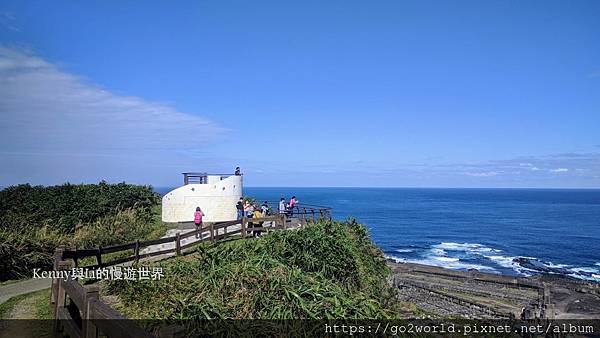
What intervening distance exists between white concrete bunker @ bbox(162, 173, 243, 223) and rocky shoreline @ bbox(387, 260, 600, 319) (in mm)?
12318

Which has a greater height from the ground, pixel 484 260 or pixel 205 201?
pixel 205 201

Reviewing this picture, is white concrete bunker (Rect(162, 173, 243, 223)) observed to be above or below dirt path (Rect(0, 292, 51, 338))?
above

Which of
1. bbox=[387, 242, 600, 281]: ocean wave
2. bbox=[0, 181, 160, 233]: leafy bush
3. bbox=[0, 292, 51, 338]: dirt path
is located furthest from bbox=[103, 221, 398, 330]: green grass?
bbox=[387, 242, 600, 281]: ocean wave

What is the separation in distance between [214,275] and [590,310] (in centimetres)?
2854

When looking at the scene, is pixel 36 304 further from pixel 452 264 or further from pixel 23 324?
pixel 452 264

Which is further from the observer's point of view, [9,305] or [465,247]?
[465,247]

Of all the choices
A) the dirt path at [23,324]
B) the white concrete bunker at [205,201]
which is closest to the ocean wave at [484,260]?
the white concrete bunker at [205,201]

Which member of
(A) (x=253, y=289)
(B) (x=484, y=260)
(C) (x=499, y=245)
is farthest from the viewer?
(C) (x=499, y=245)

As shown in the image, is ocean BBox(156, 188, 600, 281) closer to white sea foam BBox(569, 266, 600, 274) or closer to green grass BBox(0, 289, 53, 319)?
white sea foam BBox(569, 266, 600, 274)

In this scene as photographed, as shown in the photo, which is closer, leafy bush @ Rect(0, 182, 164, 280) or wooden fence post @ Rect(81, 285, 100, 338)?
wooden fence post @ Rect(81, 285, 100, 338)

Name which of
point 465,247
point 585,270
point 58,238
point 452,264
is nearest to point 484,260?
point 452,264

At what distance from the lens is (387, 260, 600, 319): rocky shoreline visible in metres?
25.4

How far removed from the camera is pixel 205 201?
79.0 ft

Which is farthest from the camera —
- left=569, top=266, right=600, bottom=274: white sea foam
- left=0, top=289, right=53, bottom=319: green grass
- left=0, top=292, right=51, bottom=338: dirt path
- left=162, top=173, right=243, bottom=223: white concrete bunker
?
left=569, top=266, right=600, bottom=274: white sea foam
